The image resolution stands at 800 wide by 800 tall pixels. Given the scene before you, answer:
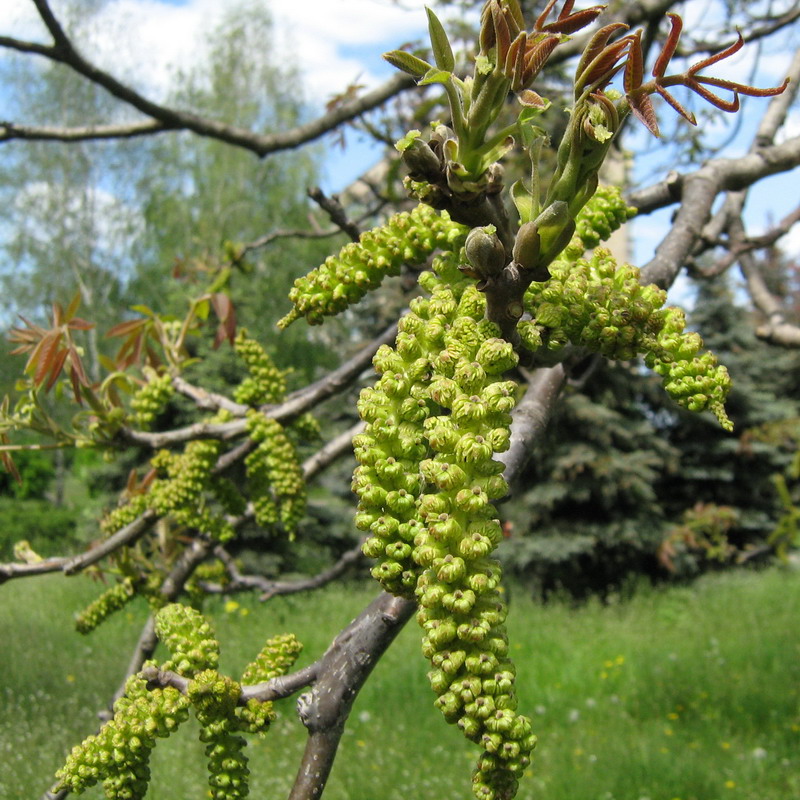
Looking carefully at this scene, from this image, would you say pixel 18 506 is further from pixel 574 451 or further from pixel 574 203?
pixel 574 203

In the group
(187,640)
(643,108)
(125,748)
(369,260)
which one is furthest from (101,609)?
(643,108)

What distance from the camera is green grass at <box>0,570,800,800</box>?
4137 mm

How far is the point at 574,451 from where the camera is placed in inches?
381

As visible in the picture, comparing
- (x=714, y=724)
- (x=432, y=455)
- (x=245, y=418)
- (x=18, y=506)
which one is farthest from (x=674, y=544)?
(x=18, y=506)

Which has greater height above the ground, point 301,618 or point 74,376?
point 74,376

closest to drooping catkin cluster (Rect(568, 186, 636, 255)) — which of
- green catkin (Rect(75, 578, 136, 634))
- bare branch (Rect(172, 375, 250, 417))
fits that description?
bare branch (Rect(172, 375, 250, 417))

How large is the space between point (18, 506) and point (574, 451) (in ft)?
37.6

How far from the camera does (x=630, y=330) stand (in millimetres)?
809

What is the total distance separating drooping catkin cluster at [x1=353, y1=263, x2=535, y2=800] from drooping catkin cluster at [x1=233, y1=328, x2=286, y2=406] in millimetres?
1048

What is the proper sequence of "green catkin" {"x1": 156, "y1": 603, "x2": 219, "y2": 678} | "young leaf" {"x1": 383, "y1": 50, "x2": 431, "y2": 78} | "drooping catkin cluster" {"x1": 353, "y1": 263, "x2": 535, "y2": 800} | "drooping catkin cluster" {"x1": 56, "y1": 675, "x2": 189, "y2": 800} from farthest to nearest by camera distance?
"green catkin" {"x1": 156, "y1": 603, "x2": 219, "y2": 678}
"drooping catkin cluster" {"x1": 56, "y1": 675, "x2": 189, "y2": 800}
"young leaf" {"x1": 383, "y1": 50, "x2": 431, "y2": 78}
"drooping catkin cluster" {"x1": 353, "y1": 263, "x2": 535, "y2": 800}

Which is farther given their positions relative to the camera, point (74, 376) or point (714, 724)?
point (714, 724)

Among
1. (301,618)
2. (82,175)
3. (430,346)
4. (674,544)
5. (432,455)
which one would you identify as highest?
(82,175)

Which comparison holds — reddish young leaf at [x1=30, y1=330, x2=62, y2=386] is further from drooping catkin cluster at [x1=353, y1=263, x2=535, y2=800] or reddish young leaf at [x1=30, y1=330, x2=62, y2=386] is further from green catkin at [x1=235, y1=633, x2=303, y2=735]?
drooping catkin cluster at [x1=353, y1=263, x2=535, y2=800]

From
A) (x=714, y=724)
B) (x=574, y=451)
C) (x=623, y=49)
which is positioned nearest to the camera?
(x=623, y=49)
